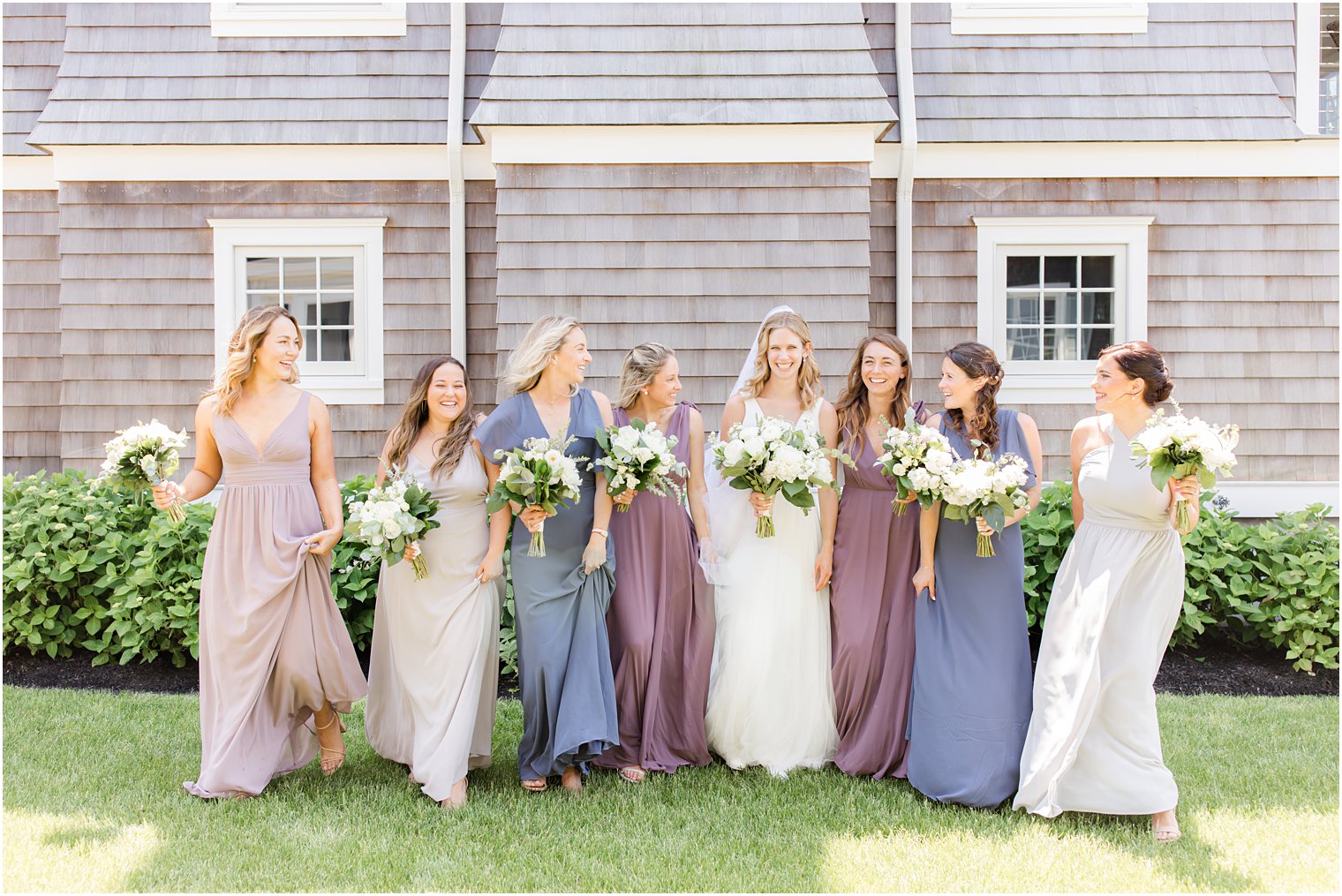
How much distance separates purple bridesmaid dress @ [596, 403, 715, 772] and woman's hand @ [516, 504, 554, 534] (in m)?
0.56

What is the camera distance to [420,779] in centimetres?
411

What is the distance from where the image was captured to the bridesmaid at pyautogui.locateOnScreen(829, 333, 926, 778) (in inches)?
172

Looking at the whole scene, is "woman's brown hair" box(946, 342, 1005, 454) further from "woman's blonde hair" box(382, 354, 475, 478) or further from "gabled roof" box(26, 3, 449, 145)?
"gabled roof" box(26, 3, 449, 145)

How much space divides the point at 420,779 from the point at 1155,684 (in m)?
4.41

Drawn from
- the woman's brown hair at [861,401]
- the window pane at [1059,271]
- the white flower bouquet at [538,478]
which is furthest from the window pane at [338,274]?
the window pane at [1059,271]

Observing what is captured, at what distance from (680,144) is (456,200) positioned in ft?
5.92

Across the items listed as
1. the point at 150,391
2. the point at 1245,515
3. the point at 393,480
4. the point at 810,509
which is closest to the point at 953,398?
the point at 810,509

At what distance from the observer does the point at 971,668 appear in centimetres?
411

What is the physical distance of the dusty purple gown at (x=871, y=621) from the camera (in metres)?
4.38

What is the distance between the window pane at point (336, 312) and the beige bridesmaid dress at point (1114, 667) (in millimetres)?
5906

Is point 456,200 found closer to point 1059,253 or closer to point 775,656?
point 775,656

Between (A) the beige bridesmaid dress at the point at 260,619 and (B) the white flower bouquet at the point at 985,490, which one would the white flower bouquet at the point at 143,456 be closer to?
(A) the beige bridesmaid dress at the point at 260,619

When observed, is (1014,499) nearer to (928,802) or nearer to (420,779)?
(928,802)

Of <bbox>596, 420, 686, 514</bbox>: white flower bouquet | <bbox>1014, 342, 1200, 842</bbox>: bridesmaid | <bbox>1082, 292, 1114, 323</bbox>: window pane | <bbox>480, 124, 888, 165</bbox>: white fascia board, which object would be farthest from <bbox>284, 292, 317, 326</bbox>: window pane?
<bbox>1082, 292, 1114, 323</bbox>: window pane
